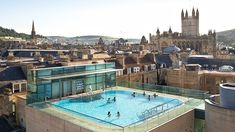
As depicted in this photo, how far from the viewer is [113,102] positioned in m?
29.9

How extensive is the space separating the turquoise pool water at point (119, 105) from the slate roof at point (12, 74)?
9.53 metres

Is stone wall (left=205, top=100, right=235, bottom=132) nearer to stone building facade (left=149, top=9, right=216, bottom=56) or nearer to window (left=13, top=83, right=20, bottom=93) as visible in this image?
window (left=13, top=83, right=20, bottom=93)

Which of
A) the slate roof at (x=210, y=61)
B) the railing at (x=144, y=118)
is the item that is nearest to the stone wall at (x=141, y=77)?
the slate roof at (x=210, y=61)

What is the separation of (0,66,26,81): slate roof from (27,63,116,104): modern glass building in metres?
5.91

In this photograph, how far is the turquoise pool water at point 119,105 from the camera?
23859 millimetres

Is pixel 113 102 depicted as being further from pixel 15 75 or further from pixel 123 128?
pixel 15 75

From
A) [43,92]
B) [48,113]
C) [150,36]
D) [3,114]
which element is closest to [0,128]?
[3,114]

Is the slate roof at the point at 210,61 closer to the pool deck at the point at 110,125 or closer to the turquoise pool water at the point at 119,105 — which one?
the turquoise pool water at the point at 119,105

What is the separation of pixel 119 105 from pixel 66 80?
6.70 m

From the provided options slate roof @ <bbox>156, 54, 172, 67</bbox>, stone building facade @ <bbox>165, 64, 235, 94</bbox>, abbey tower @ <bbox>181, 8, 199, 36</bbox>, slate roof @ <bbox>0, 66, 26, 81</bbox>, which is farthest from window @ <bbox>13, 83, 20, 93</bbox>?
abbey tower @ <bbox>181, 8, 199, 36</bbox>

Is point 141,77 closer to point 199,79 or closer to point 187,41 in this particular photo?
point 199,79

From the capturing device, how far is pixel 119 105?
29.0m

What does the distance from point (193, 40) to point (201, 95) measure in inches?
3848

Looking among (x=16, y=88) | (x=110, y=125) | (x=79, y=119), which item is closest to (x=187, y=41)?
(x=16, y=88)
